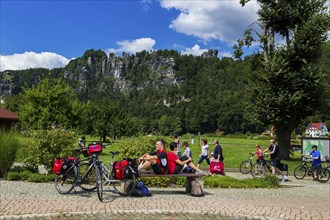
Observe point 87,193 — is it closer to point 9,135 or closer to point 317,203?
point 9,135

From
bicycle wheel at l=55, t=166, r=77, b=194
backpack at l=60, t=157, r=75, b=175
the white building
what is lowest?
bicycle wheel at l=55, t=166, r=77, b=194

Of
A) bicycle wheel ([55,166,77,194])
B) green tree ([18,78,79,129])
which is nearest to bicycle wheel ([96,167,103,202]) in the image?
bicycle wheel ([55,166,77,194])

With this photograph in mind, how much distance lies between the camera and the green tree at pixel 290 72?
25.0 meters

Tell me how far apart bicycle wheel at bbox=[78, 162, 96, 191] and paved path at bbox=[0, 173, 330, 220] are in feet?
0.82

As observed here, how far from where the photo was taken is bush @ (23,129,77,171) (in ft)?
40.3

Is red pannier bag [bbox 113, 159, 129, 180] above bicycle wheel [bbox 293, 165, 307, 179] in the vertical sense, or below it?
above

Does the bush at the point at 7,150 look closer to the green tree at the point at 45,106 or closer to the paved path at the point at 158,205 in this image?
the paved path at the point at 158,205

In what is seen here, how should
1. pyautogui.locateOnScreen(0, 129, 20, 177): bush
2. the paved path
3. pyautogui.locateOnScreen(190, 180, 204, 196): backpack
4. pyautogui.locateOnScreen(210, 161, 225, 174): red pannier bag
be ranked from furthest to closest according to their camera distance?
pyautogui.locateOnScreen(210, 161, 225, 174): red pannier bag < pyautogui.locateOnScreen(0, 129, 20, 177): bush < pyautogui.locateOnScreen(190, 180, 204, 196): backpack < the paved path

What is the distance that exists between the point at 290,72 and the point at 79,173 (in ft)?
62.8

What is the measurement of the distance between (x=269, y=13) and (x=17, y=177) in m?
20.9

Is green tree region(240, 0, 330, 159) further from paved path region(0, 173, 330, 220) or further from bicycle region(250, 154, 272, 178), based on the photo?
paved path region(0, 173, 330, 220)

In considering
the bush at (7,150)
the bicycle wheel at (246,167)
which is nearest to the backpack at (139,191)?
the bush at (7,150)

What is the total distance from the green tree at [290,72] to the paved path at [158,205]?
576 inches

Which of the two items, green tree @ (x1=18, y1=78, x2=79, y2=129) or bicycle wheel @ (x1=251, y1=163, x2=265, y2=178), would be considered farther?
green tree @ (x1=18, y1=78, x2=79, y2=129)
